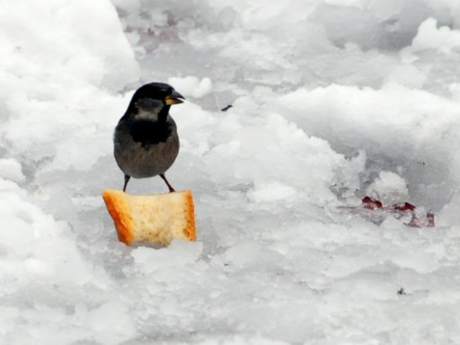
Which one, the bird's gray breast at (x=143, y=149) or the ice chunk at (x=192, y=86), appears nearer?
the bird's gray breast at (x=143, y=149)

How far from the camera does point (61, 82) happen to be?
4730mm

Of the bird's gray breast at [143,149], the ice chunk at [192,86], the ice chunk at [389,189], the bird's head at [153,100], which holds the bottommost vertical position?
the ice chunk at [389,189]

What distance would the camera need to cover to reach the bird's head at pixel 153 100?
3.61 metres

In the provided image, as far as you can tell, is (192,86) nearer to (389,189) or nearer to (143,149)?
(143,149)

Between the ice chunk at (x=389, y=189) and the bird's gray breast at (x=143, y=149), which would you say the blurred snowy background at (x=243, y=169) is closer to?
the ice chunk at (x=389, y=189)

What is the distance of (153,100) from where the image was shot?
11.9 feet

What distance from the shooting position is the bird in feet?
11.9

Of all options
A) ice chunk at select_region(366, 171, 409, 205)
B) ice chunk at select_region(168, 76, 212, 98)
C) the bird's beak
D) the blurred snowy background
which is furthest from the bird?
ice chunk at select_region(168, 76, 212, 98)

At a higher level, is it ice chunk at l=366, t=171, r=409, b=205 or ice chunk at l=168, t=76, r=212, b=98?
ice chunk at l=168, t=76, r=212, b=98

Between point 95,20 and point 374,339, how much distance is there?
9.04 ft

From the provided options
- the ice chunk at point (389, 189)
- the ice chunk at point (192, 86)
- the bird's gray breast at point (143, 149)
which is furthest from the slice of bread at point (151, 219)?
the ice chunk at point (192, 86)

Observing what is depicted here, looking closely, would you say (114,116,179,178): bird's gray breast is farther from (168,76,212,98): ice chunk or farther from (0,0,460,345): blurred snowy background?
(168,76,212,98): ice chunk

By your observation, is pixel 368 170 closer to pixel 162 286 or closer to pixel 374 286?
pixel 374 286

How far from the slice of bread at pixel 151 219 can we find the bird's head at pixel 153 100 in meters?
0.33
